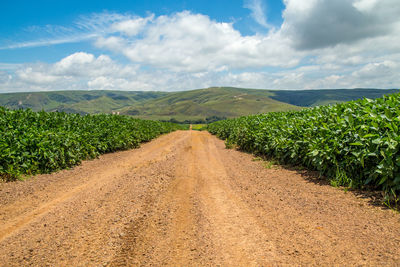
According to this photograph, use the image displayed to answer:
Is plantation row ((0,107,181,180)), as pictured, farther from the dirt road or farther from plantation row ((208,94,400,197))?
plantation row ((208,94,400,197))

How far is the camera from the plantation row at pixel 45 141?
8027 mm

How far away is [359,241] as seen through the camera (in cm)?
351

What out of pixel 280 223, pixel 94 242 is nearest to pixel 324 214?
pixel 280 223

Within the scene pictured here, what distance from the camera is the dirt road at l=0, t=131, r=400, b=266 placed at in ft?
10.7

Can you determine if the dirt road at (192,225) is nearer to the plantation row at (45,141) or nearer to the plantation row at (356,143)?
the plantation row at (356,143)

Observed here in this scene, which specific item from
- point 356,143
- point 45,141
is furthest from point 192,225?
point 45,141

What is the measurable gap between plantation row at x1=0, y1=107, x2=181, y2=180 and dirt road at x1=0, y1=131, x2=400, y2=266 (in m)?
1.15

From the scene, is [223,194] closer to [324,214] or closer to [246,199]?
[246,199]

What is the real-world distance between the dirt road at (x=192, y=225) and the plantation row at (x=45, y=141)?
1.15m

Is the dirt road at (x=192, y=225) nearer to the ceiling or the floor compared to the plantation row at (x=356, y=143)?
nearer to the floor

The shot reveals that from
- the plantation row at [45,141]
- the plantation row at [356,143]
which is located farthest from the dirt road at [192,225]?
the plantation row at [45,141]

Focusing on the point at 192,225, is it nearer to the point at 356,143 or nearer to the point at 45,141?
the point at 356,143

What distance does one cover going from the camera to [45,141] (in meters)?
9.02

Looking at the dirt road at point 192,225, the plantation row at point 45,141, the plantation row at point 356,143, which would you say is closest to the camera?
the dirt road at point 192,225
